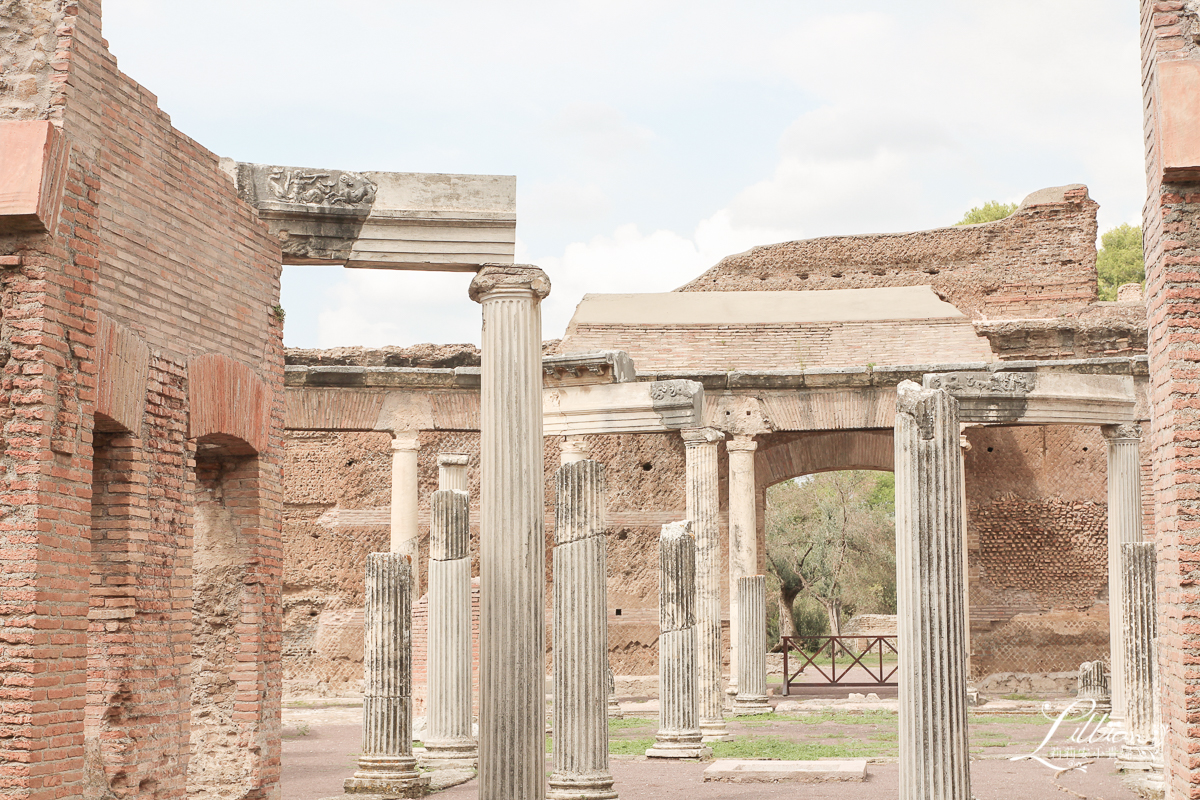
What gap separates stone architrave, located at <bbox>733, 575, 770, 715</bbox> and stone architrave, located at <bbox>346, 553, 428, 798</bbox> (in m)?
6.60

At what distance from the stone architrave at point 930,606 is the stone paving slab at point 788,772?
3719mm

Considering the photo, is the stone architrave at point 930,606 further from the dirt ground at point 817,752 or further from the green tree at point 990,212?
the green tree at point 990,212

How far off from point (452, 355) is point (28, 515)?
15010 mm

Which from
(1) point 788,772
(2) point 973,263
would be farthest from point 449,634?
(2) point 973,263

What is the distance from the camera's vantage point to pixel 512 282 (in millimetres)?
7555

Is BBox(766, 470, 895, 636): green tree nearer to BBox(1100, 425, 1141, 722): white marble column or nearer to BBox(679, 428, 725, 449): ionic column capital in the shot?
BBox(679, 428, 725, 449): ionic column capital

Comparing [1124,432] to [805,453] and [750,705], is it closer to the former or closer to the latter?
[750,705]

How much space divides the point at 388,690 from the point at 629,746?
342cm

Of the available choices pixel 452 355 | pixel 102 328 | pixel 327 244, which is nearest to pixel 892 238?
pixel 452 355

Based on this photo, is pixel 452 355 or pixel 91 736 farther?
pixel 452 355

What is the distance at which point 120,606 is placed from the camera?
6445mm

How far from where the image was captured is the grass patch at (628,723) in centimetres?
1505

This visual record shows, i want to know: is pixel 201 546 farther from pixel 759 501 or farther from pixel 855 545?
pixel 855 545

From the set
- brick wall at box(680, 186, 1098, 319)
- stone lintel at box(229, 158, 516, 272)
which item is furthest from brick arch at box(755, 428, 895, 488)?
stone lintel at box(229, 158, 516, 272)
